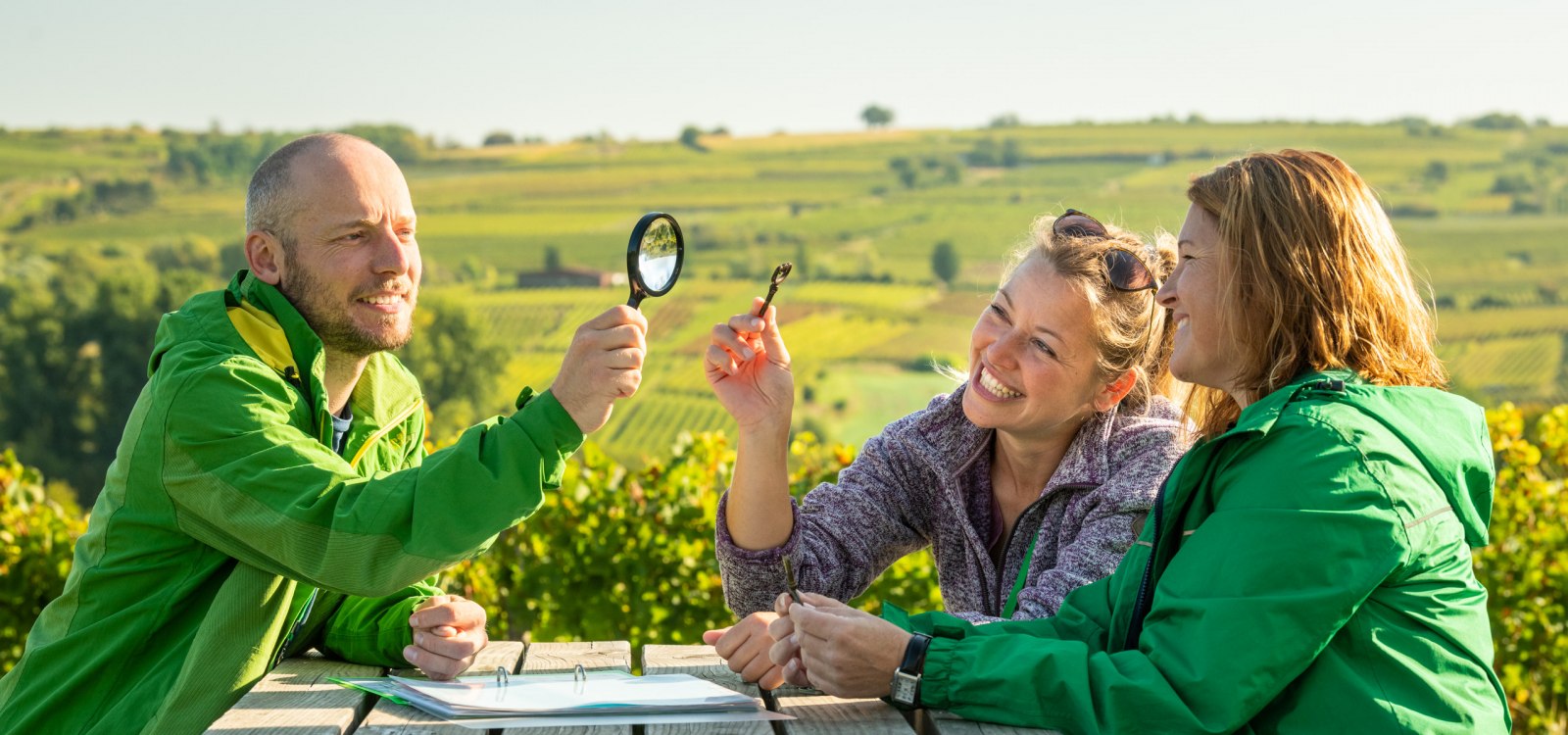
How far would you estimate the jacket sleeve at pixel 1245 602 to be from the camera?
6.44ft

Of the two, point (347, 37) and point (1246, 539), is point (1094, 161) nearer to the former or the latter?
point (347, 37)

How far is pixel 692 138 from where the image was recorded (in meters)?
80.2

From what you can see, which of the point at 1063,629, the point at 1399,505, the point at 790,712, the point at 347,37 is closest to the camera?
the point at 1399,505

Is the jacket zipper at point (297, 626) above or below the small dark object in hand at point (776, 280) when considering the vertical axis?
below

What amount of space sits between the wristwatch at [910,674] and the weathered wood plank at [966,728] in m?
0.05

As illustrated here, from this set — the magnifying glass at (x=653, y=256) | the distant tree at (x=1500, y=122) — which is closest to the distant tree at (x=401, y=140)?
the distant tree at (x=1500, y=122)

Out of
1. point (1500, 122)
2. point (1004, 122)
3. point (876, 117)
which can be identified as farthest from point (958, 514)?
point (1500, 122)

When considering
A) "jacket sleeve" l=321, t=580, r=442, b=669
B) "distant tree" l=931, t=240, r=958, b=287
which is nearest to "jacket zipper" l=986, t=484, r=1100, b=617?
"jacket sleeve" l=321, t=580, r=442, b=669

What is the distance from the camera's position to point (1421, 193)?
6750cm

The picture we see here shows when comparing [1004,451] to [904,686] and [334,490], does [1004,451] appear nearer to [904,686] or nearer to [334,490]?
[904,686]

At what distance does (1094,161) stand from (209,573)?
72610 millimetres

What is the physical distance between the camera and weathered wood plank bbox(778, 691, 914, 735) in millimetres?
2221

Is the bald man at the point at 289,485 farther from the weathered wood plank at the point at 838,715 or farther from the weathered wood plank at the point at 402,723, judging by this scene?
the weathered wood plank at the point at 838,715

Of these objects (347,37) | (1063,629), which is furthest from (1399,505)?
(347,37)
